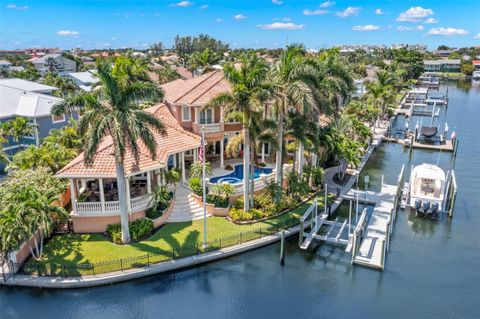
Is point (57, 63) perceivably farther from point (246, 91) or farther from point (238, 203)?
point (246, 91)

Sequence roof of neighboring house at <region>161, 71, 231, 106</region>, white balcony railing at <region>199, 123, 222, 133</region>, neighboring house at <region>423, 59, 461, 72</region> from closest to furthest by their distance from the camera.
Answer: white balcony railing at <region>199, 123, 222, 133</region>
roof of neighboring house at <region>161, 71, 231, 106</region>
neighboring house at <region>423, 59, 461, 72</region>

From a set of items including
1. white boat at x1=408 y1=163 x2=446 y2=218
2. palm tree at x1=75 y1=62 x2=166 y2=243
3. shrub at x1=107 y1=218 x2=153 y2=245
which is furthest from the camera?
white boat at x1=408 y1=163 x2=446 y2=218

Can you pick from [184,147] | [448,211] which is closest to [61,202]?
[184,147]

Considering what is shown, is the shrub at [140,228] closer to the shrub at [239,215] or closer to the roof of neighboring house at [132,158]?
the roof of neighboring house at [132,158]

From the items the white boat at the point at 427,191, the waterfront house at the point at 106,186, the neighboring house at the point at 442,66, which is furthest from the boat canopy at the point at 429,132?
the neighboring house at the point at 442,66

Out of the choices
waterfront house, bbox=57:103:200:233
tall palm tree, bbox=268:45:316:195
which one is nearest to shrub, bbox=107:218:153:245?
waterfront house, bbox=57:103:200:233

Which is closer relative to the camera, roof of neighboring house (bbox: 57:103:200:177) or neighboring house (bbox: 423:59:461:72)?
roof of neighboring house (bbox: 57:103:200:177)

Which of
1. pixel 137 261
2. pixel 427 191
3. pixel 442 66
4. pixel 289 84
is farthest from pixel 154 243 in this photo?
pixel 442 66

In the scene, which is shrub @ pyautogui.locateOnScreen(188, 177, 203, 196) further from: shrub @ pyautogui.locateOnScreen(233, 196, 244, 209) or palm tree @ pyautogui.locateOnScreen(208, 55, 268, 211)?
palm tree @ pyautogui.locateOnScreen(208, 55, 268, 211)
